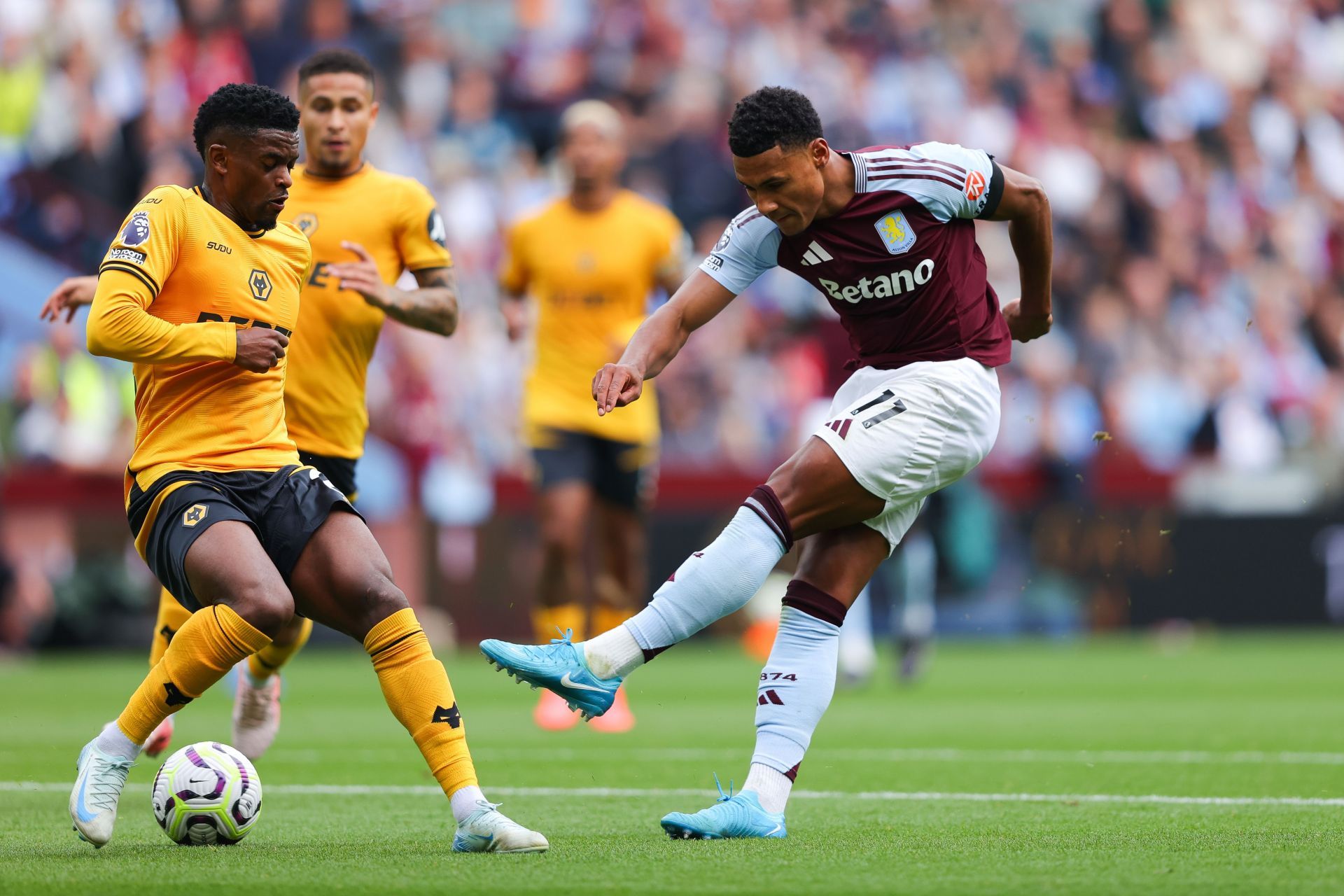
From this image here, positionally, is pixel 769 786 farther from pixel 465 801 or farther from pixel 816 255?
pixel 816 255

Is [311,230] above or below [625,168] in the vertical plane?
below

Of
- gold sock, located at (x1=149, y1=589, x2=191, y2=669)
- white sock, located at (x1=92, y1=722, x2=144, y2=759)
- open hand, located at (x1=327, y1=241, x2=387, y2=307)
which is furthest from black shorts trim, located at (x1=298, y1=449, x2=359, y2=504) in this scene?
white sock, located at (x1=92, y1=722, x2=144, y2=759)

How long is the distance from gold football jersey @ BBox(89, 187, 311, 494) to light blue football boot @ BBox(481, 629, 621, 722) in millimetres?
912

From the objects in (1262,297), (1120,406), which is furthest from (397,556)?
(1262,297)

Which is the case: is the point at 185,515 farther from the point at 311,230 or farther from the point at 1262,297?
the point at 1262,297

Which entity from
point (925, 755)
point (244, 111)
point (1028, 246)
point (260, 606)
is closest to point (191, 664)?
point (260, 606)

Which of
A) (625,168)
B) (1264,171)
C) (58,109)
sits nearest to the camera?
(58,109)

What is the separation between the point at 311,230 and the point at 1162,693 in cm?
619

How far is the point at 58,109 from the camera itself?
17.0m

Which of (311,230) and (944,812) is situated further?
(311,230)

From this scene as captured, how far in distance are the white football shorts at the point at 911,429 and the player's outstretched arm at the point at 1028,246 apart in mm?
431

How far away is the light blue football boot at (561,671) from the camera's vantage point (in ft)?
16.1

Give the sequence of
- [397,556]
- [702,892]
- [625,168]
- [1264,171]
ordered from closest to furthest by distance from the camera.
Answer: [702,892] → [397,556] → [625,168] → [1264,171]

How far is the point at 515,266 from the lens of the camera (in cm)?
A: 994
